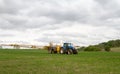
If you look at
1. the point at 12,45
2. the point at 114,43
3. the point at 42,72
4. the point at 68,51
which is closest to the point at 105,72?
the point at 42,72

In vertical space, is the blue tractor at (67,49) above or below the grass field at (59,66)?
above

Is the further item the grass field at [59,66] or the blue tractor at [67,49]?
the blue tractor at [67,49]

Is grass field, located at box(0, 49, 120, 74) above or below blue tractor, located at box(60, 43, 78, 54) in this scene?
below

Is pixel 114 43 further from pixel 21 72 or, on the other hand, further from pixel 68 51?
pixel 21 72

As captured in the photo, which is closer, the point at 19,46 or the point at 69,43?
the point at 69,43

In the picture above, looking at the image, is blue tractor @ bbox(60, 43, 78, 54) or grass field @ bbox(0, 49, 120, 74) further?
blue tractor @ bbox(60, 43, 78, 54)

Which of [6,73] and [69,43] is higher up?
[69,43]

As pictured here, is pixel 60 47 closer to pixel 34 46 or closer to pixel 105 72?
pixel 105 72

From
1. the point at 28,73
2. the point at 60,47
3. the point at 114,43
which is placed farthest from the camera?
the point at 114,43

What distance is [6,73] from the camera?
15.2 meters

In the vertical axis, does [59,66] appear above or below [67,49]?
below

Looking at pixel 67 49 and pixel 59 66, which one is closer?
pixel 59 66

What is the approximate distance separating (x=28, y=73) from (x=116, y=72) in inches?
171

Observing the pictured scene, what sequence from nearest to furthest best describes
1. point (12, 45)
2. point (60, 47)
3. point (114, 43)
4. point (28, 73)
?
1. point (28, 73)
2. point (60, 47)
3. point (12, 45)
4. point (114, 43)
